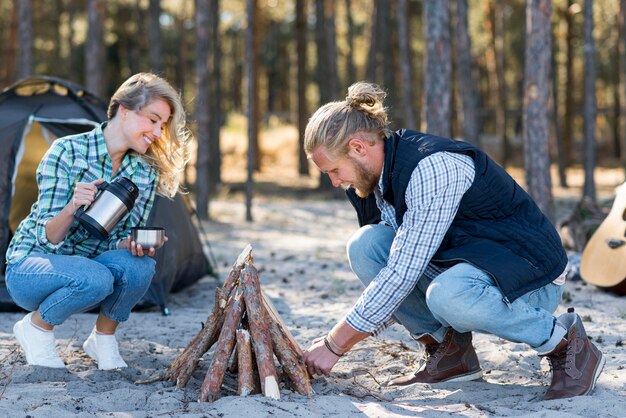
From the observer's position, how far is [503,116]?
18.9 m

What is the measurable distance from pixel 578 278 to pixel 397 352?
246 centimetres

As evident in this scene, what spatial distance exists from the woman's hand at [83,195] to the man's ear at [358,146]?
1.17 meters

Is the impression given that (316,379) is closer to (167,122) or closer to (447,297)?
(447,297)

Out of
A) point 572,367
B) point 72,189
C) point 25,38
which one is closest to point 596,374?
point 572,367

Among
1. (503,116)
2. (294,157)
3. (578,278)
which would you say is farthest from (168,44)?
(578,278)

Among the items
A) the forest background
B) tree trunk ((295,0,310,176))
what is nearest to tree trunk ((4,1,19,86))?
the forest background

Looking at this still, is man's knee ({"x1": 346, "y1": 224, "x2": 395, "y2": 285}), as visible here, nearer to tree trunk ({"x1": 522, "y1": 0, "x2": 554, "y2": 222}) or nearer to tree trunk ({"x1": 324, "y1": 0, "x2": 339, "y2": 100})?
tree trunk ({"x1": 522, "y1": 0, "x2": 554, "y2": 222})

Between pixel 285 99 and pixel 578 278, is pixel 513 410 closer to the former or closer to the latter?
pixel 578 278

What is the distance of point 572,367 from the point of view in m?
3.30

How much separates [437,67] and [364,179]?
5815 millimetres

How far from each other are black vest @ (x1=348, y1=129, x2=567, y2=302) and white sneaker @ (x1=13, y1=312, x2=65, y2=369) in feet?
5.64

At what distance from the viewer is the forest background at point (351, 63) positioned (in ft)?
29.0

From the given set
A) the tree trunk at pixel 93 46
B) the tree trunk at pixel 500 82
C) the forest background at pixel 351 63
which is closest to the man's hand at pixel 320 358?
the forest background at pixel 351 63

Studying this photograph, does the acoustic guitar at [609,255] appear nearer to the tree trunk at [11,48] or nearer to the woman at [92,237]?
the woman at [92,237]
